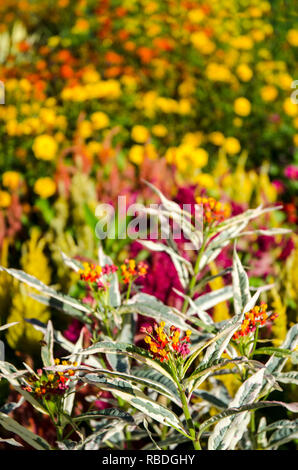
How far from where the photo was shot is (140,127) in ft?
7.41

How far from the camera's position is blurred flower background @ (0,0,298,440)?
4.14ft

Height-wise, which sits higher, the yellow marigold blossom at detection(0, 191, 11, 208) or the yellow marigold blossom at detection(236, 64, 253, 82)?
the yellow marigold blossom at detection(236, 64, 253, 82)

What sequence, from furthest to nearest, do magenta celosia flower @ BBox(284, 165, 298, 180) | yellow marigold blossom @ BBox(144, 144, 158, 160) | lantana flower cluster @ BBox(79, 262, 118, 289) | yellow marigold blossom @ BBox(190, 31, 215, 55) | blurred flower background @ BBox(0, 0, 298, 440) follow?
1. yellow marigold blossom @ BBox(190, 31, 215, 55)
2. magenta celosia flower @ BBox(284, 165, 298, 180)
3. yellow marigold blossom @ BBox(144, 144, 158, 160)
4. blurred flower background @ BBox(0, 0, 298, 440)
5. lantana flower cluster @ BBox(79, 262, 118, 289)

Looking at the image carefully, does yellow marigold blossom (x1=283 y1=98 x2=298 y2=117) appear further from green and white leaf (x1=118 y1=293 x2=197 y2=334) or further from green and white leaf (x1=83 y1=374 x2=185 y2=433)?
green and white leaf (x1=83 y1=374 x2=185 y2=433)

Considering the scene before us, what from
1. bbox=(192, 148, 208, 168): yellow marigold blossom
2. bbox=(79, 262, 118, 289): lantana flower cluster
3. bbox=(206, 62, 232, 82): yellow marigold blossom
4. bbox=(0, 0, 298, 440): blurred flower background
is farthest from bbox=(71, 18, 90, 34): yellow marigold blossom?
bbox=(79, 262, 118, 289): lantana flower cluster

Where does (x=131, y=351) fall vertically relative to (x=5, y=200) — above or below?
below

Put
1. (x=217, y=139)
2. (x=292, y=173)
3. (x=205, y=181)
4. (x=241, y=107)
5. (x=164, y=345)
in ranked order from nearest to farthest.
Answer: (x=164, y=345)
(x=205, y=181)
(x=292, y=173)
(x=217, y=139)
(x=241, y=107)

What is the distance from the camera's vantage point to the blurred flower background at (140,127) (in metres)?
1.26

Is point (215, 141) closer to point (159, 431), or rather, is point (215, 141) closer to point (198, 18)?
point (198, 18)

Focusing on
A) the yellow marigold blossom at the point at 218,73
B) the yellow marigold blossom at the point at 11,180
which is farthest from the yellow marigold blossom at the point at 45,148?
the yellow marigold blossom at the point at 218,73

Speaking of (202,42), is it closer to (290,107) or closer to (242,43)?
(242,43)

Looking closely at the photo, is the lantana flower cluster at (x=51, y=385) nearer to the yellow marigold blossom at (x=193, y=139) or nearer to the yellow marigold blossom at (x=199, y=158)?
Answer: the yellow marigold blossom at (x=199, y=158)

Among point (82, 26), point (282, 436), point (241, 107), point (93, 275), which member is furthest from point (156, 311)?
point (82, 26)

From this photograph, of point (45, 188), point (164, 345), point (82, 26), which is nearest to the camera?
point (164, 345)
